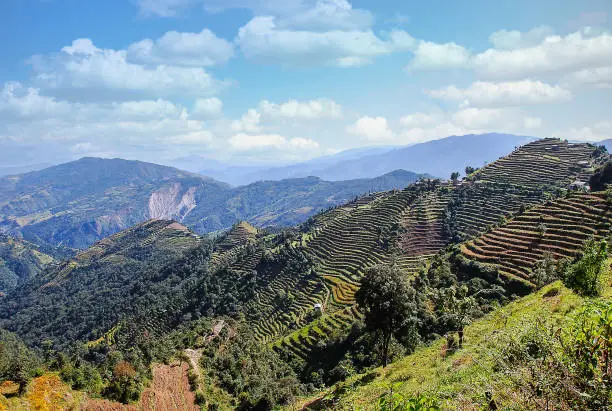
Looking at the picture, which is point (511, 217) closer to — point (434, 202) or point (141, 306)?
point (434, 202)

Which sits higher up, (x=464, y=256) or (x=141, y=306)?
(x=464, y=256)

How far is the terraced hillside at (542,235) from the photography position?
59000 mm

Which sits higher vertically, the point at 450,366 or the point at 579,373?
the point at 579,373

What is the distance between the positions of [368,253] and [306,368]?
A: 1962 inches

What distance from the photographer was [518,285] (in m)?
54.2

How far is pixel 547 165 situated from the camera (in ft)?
443

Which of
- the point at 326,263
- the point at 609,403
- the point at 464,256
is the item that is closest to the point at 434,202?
the point at 326,263

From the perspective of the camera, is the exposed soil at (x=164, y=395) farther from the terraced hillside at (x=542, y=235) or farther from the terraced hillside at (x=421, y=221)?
the terraced hillside at (x=542, y=235)

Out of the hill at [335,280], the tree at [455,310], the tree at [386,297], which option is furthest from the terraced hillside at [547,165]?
the tree at [386,297]

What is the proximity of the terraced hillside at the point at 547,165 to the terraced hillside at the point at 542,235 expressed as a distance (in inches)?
2154

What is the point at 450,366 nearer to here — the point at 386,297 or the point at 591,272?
the point at 386,297

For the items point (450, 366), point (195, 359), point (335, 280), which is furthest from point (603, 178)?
point (195, 359)

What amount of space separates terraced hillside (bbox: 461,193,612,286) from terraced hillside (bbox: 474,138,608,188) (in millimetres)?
54721

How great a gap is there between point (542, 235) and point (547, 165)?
299 ft
